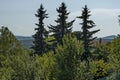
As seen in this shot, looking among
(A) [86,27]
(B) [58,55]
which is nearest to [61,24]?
(A) [86,27]

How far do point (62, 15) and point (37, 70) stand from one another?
30.4 metres

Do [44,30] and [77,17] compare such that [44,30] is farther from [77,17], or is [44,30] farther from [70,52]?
[70,52]

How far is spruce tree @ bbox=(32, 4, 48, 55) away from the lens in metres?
56.2

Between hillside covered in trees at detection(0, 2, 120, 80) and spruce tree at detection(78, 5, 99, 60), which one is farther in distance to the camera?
spruce tree at detection(78, 5, 99, 60)

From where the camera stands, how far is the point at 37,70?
25984mm

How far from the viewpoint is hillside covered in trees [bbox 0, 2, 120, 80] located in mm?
26562

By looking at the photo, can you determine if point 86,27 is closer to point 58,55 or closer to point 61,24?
point 61,24

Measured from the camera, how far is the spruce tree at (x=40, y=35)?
184 feet

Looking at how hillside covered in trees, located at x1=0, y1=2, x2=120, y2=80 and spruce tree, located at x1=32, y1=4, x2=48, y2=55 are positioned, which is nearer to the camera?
hillside covered in trees, located at x1=0, y1=2, x2=120, y2=80

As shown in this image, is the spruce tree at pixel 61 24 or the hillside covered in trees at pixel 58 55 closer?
the hillside covered in trees at pixel 58 55

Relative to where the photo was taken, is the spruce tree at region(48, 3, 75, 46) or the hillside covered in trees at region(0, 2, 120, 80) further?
the spruce tree at region(48, 3, 75, 46)

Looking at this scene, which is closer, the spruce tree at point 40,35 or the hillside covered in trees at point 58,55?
the hillside covered in trees at point 58,55

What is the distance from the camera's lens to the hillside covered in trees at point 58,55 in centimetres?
2656

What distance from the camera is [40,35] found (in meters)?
57.4
